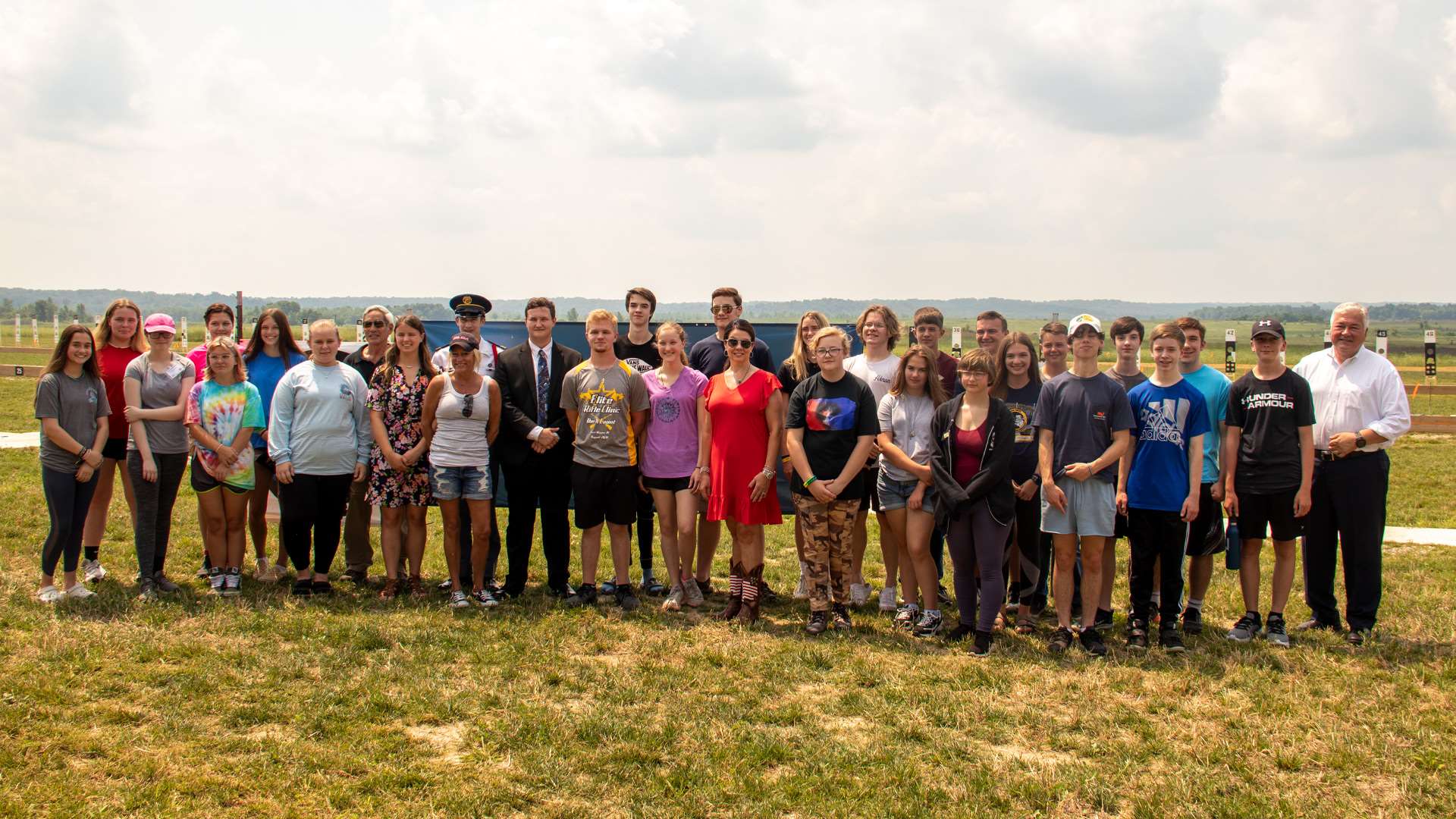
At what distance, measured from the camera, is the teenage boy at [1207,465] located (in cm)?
609

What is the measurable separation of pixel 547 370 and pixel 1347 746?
15.9 feet

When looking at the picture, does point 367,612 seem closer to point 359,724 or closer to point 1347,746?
point 359,724

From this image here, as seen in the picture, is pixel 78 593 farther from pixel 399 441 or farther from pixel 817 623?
pixel 817 623

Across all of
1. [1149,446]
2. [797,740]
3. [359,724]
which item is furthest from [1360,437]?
[359,724]

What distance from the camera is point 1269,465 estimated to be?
5.96 m

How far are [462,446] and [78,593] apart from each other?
2517 mm

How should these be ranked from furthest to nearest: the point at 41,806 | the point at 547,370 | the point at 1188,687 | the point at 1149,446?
the point at 547,370
the point at 1149,446
the point at 1188,687
the point at 41,806

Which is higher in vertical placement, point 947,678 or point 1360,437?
point 1360,437

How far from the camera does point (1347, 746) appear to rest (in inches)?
172

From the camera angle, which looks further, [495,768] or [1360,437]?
[1360,437]

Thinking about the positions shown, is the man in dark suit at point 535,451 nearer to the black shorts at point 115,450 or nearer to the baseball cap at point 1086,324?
the black shorts at point 115,450

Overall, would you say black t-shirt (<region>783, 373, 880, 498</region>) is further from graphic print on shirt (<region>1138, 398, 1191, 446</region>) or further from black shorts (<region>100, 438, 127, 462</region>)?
black shorts (<region>100, 438, 127, 462</region>)

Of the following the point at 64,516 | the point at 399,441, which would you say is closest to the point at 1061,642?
the point at 399,441

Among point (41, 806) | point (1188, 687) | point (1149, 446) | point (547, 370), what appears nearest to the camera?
point (41, 806)
